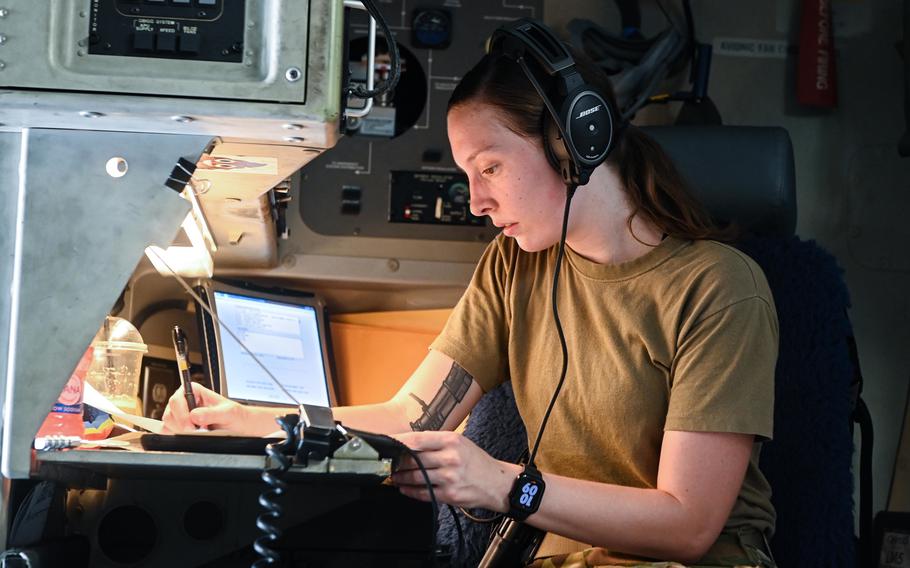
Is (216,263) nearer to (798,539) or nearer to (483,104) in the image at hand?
(483,104)

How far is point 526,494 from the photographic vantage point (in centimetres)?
123

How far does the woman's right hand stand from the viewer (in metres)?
1.39

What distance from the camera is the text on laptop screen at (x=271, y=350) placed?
6.26 feet

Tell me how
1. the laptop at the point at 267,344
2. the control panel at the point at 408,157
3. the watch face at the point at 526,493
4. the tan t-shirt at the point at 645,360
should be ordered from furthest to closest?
the control panel at the point at 408,157, the laptop at the point at 267,344, the tan t-shirt at the point at 645,360, the watch face at the point at 526,493

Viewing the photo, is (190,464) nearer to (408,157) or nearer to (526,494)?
(526,494)

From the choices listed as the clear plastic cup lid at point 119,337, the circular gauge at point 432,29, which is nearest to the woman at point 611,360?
the clear plastic cup lid at point 119,337

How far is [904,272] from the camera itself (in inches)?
90.0

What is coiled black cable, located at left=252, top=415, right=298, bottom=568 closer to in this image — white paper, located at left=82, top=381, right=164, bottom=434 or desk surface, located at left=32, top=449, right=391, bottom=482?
desk surface, located at left=32, top=449, right=391, bottom=482

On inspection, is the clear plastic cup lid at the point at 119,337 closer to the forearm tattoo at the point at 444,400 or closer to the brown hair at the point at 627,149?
the forearm tattoo at the point at 444,400

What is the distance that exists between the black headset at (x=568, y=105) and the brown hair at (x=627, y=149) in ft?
0.16

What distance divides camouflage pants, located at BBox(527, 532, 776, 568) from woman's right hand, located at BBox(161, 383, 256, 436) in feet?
1.40

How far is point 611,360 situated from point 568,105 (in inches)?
14.1

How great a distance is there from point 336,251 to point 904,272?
117 cm

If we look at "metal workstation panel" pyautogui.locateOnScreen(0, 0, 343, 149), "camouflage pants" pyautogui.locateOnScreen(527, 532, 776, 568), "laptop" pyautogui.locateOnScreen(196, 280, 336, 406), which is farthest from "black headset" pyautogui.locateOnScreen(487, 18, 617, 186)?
"laptop" pyautogui.locateOnScreen(196, 280, 336, 406)
